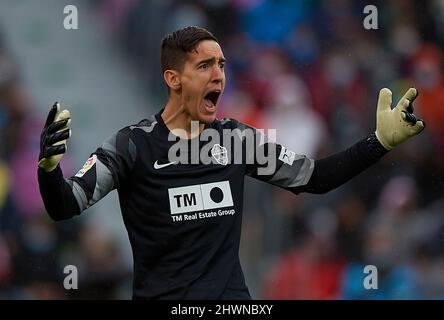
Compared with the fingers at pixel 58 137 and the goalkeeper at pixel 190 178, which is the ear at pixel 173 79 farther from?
the fingers at pixel 58 137

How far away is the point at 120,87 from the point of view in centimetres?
758

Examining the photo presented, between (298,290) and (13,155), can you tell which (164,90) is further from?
(298,290)

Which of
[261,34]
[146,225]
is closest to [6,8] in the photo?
[261,34]

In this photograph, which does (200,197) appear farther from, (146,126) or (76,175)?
(76,175)

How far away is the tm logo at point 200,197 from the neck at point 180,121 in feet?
0.88

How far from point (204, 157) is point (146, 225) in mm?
411

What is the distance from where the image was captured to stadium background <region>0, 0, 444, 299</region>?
706 centimetres

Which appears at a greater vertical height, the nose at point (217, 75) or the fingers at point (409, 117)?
the nose at point (217, 75)

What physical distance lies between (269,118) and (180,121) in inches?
112

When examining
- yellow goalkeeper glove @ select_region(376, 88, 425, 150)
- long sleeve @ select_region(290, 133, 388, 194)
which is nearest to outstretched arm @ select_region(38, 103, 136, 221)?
long sleeve @ select_region(290, 133, 388, 194)

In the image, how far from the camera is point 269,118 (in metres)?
7.28

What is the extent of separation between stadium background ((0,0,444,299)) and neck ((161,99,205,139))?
8.68ft

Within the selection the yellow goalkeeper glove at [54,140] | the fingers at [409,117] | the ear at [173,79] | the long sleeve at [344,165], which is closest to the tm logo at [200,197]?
the long sleeve at [344,165]

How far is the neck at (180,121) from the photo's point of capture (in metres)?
4.46
